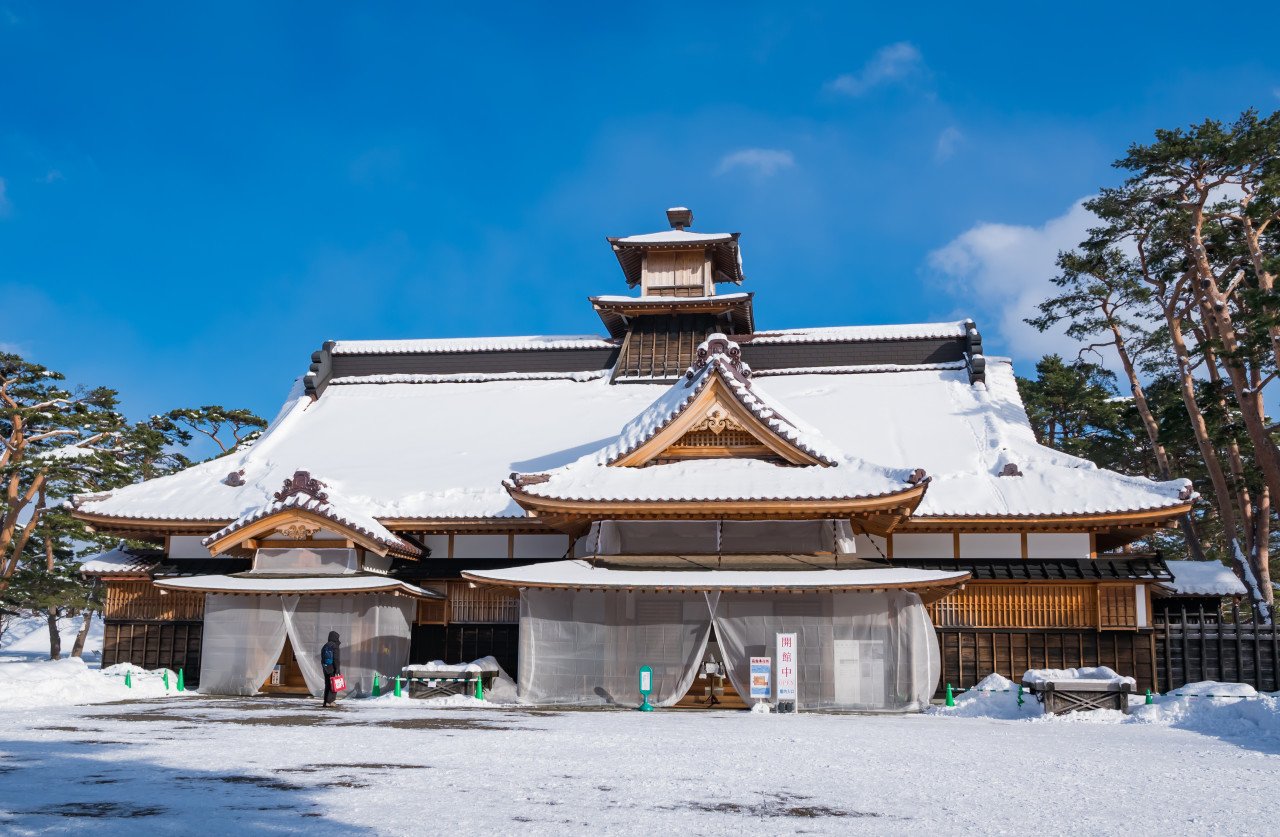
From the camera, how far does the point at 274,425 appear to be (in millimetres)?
28391

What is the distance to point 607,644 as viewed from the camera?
61.2 ft

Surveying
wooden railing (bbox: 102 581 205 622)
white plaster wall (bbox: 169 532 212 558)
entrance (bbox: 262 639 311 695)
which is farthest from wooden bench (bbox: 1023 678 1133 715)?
white plaster wall (bbox: 169 532 212 558)

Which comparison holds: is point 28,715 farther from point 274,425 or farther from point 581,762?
point 274,425

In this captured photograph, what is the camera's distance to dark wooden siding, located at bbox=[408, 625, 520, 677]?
855 inches

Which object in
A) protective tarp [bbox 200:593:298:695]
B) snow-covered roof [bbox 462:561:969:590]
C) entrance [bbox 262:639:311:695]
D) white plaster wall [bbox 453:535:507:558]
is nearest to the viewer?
snow-covered roof [bbox 462:561:969:590]

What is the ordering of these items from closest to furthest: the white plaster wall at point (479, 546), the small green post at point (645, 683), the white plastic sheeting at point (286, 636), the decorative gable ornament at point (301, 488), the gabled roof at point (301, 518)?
the small green post at point (645, 683), the white plastic sheeting at point (286, 636), the gabled roof at point (301, 518), the decorative gable ornament at point (301, 488), the white plaster wall at point (479, 546)

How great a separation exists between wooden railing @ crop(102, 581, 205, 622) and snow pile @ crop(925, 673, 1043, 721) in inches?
626

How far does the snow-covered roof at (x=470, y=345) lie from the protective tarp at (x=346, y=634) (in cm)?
1249

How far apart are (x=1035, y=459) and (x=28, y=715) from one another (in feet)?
63.0

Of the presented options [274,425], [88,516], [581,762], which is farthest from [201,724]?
[274,425]

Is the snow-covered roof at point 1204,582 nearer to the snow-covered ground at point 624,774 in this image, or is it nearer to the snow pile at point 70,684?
the snow-covered ground at point 624,774

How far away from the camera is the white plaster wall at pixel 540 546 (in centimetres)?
2238

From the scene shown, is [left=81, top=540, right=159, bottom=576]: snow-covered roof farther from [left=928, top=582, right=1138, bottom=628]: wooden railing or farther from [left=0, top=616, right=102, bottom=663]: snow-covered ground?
[left=0, top=616, right=102, bottom=663]: snow-covered ground

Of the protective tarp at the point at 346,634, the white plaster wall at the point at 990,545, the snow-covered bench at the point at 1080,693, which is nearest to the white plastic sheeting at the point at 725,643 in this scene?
the snow-covered bench at the point at 1080,693
